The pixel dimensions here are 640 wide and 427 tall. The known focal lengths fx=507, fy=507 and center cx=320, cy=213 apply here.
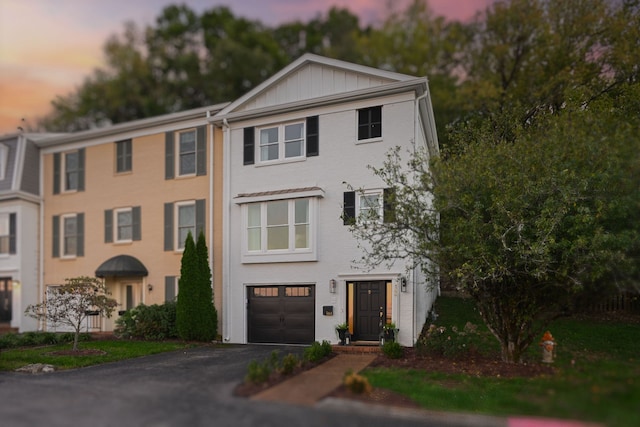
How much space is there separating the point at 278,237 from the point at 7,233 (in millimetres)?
12746

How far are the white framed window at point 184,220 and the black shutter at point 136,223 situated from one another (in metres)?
1.77

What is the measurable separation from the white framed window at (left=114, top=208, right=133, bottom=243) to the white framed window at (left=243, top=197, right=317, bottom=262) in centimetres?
563

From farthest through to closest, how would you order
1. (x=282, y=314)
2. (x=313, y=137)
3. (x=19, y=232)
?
1. (x=19, y=232)
2. (x=282, y=314)
3. (x=313, y=137)

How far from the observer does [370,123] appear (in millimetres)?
15562

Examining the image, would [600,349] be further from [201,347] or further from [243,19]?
[243,19]

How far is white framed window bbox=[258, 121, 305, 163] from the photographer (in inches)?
658

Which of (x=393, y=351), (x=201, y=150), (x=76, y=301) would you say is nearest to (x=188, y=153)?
(x=201, y=150)

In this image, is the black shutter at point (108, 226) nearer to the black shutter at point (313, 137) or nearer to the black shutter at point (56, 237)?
the black shutter at point (56, 237)

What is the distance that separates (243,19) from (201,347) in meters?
30.6

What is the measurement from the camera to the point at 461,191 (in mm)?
11102

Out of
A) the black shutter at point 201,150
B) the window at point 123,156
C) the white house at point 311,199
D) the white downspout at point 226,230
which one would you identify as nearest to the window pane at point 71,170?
the window at point 123,156

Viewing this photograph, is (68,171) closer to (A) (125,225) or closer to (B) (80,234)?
(B) (80,234)

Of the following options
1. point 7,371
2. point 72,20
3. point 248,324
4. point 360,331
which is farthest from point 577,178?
point 72,20

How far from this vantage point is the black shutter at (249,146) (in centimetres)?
1725
